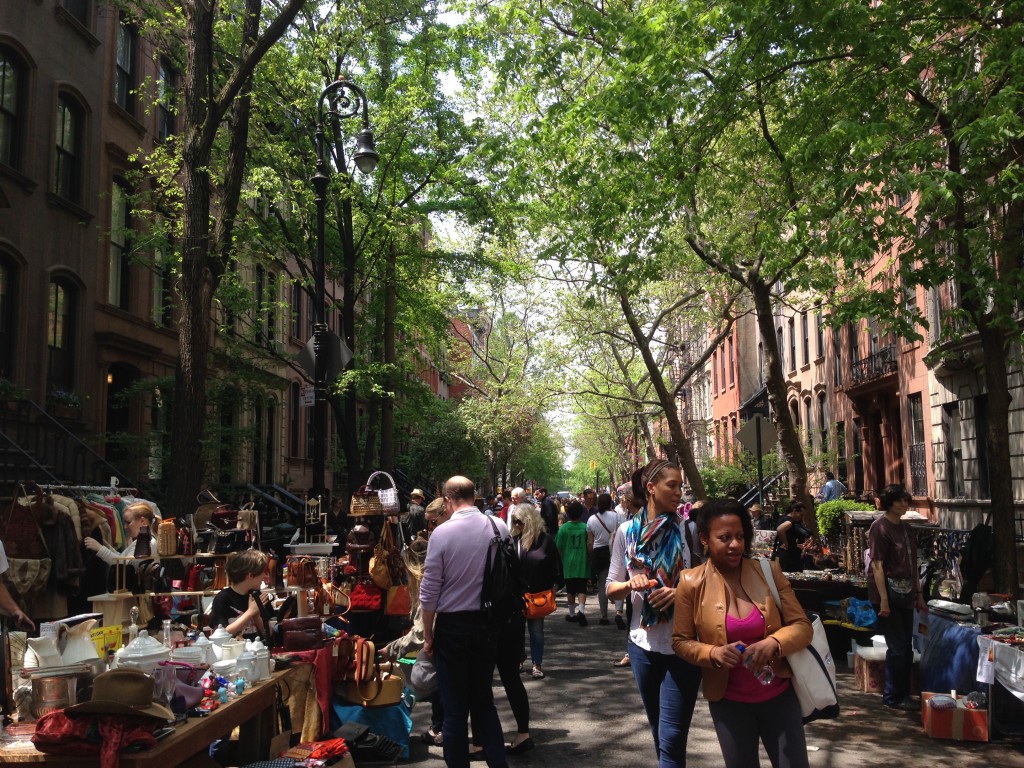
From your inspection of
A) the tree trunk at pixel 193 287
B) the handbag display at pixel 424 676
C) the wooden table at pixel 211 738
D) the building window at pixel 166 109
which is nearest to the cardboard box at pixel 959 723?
the handbag display at pixel 424 676

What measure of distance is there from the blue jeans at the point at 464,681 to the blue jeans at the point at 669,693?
97cm

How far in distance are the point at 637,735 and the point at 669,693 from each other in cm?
271

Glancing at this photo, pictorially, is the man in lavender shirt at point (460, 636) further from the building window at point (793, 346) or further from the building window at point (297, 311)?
the building window at point (793, 346)

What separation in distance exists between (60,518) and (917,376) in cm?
2047

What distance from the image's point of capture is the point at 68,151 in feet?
60.2

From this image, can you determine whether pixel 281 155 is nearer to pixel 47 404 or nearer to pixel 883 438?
pixel 47 404

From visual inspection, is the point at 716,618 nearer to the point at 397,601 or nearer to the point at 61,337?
the point at 397,601

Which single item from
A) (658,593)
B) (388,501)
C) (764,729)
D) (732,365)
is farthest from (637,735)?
(732,365)

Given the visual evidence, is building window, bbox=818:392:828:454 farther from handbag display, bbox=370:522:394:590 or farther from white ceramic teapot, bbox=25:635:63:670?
white ceramic teapot, bbox=25:635:63:670

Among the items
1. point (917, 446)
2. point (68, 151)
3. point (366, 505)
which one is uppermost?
point (68, 151)

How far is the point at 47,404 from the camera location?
17.2 m

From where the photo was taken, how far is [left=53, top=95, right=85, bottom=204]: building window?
18.1 m

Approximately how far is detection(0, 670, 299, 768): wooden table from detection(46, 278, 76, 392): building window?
1396 cm

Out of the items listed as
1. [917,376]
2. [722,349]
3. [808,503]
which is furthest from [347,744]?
[722,349]
